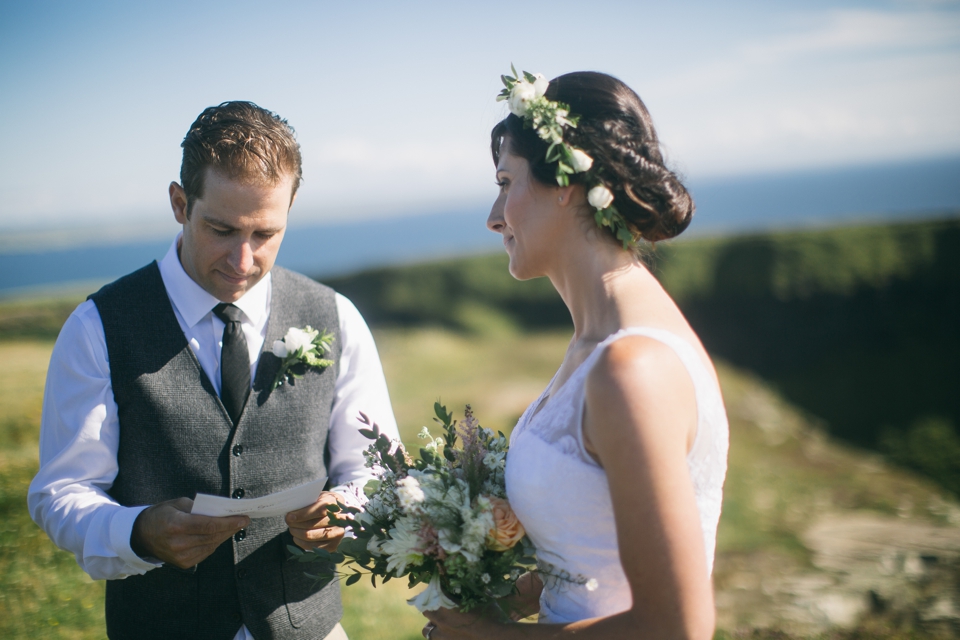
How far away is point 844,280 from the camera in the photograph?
19047mm

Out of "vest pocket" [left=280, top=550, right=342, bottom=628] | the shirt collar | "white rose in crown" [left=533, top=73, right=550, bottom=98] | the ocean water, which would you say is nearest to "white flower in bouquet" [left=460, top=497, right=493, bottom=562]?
"vest pocket" [left=280, top=550, right=342, bottom=628]

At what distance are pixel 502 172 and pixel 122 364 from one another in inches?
72.8

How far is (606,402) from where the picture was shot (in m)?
1.84

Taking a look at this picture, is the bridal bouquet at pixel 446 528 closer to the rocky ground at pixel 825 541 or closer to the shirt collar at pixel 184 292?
the shirt collar at pixel 184 292

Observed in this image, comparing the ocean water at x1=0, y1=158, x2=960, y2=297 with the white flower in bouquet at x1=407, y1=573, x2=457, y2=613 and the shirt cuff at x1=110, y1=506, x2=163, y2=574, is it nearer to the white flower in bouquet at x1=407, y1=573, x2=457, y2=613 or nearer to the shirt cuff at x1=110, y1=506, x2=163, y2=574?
the shirt cuff at x1=110, y1=506, x2=163, y2=574

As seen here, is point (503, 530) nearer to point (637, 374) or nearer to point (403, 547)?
point (403, 547)

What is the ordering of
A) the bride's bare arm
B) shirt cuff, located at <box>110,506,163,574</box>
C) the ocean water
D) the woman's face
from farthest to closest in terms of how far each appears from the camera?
the ocean water, shirt cuff, located at <box>110,506,163,574</box>, the woman's face, the bride's bare arm

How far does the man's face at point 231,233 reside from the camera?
9.57 feet

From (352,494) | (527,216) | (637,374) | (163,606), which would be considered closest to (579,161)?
(527,216)

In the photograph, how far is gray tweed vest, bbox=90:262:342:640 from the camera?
2.79 meters

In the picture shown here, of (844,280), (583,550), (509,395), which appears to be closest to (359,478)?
(583,550)

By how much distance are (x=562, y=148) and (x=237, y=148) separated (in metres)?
1.51

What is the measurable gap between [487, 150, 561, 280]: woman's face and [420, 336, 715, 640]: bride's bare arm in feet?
2.28

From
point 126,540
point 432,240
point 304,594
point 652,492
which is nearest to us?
point 652,492
